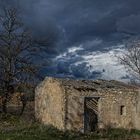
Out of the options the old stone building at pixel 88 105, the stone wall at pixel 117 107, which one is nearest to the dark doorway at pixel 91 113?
the old stone building at pixel 88 105

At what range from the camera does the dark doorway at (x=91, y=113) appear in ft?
91.7

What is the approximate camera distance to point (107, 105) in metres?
28.6

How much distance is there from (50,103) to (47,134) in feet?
22.4

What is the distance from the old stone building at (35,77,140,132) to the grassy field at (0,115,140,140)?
3.97 ft

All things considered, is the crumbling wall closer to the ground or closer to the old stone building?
the old stone building

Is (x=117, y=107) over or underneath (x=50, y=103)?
underneath

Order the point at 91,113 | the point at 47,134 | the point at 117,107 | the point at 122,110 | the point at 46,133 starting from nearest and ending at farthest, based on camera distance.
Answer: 1. the point at 47,134
2. the point at 46,133
3. the point at 117,107
4. the point at 91,113
5. the point at 122,110

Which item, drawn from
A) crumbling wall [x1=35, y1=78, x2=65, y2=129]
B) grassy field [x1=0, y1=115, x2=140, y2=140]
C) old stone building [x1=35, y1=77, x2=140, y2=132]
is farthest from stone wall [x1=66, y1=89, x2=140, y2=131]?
crumbling wall [x1=35, y1=78, x2=65, y2=129]

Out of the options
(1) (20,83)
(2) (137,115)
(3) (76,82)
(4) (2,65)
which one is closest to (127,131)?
(2) (137,115)

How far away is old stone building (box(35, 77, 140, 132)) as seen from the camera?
27047 millimetres

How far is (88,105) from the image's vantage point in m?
28.5

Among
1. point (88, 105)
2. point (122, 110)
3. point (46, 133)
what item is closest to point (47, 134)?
point (46, 133)

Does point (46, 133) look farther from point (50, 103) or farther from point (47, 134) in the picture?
point (50, 103)

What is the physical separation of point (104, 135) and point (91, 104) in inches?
152
